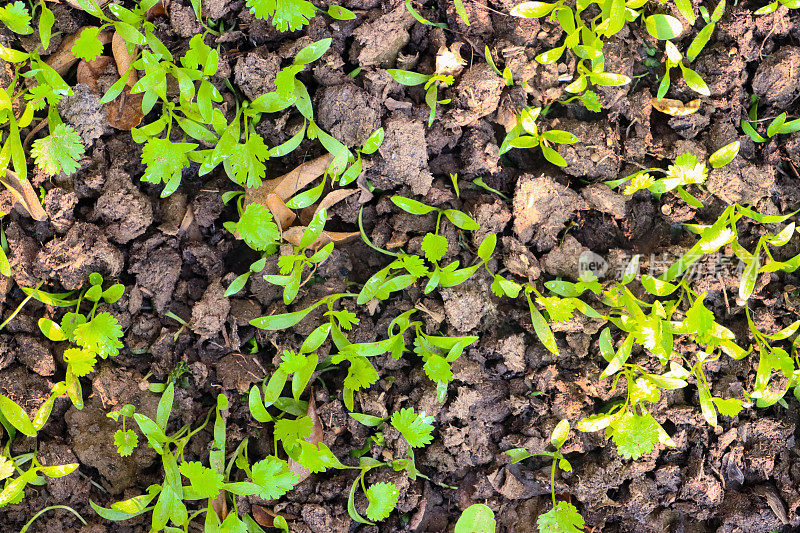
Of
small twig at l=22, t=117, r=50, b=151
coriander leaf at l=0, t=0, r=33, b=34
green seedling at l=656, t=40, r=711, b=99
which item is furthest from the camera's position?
green seedling at l=656, t=40, r=711, b=99

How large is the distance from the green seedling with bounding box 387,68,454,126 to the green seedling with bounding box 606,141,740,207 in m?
0.68

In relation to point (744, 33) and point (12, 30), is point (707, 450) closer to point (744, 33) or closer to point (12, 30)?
point (744, 33)

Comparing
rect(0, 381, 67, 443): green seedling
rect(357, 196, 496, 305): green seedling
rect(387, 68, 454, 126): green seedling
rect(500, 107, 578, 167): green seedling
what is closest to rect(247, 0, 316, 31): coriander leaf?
rect(387, 68, 454, 126): green seedling

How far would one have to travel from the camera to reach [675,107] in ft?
7.10

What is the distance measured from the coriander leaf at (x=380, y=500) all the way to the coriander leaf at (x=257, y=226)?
892mm

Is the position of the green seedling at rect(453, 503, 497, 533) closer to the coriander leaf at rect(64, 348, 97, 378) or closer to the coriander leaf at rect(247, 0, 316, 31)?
the coriander leaf at rect(64, 348, 97, 378)

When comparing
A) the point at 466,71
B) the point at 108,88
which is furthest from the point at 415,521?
the point at 108,88

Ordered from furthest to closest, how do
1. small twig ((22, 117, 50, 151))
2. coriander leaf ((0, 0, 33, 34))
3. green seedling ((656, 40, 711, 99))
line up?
green seedling ((656, 40, 711, 99)) < small twig ((22, 117, 50, 151)) < coriander leaf ((0, 0, 33, 34))

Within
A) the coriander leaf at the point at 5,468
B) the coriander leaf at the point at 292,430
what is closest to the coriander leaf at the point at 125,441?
the coriander leaf at the point at 5,468

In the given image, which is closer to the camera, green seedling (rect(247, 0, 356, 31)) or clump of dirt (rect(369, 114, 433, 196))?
green seedling (rect(247, 0, 356, 31))

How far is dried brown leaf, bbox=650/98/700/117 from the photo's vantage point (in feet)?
7.09

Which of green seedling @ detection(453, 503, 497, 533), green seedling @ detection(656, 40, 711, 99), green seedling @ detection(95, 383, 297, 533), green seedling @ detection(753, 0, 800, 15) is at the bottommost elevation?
green seedling @ detection(453, 503, 497, 533)

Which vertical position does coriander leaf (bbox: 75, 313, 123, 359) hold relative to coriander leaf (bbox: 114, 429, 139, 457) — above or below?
above

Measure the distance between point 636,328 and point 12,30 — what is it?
2.29 metres
